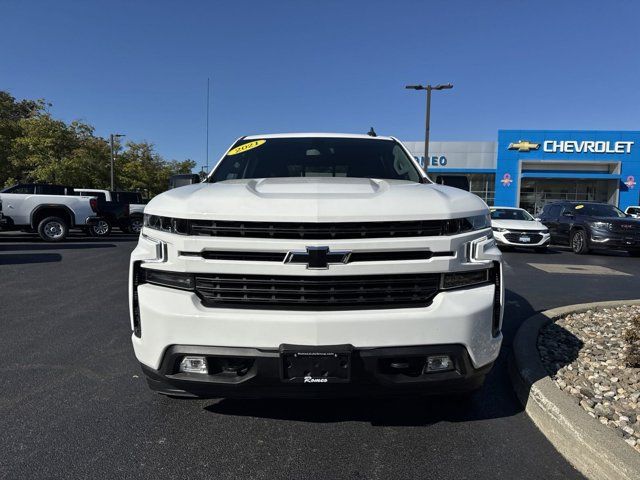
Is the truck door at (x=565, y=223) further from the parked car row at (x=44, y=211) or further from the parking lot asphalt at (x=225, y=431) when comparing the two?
the parked car row at (x=44, y=211)

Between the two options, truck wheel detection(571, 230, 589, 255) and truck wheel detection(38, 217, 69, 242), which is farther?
truck wheel detection(38, 217, 69, 242)

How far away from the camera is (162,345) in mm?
2400

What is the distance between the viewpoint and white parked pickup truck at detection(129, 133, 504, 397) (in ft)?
7.56

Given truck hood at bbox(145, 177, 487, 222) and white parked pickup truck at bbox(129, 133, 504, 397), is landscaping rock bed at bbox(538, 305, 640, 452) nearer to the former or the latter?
white parked pickup truck at bbox(129, 133, 504, 397)

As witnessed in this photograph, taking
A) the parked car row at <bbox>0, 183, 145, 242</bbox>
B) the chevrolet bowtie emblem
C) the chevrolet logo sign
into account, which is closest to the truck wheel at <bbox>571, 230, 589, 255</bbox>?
the chevrolet logo sign

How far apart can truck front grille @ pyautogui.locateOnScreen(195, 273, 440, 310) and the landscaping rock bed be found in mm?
1407

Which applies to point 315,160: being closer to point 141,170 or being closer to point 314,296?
point 314,296

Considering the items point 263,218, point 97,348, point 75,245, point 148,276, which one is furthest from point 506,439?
point 75,245

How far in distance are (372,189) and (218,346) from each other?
1.27 metres

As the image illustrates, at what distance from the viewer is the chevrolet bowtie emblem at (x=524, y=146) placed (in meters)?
36.2

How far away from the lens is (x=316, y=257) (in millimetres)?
2303

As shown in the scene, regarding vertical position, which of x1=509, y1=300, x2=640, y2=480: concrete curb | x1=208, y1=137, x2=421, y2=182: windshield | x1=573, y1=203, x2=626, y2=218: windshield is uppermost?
x1=208, y1=137, x2=421, y2=182: windshield

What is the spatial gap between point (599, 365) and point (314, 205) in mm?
2735

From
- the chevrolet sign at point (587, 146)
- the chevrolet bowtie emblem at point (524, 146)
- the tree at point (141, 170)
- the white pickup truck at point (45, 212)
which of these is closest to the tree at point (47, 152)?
the tree at point (141, 170)
